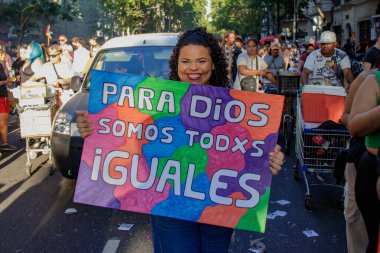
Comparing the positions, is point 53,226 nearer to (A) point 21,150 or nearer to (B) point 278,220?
(B) point 278,220

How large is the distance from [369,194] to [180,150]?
127 centimetres

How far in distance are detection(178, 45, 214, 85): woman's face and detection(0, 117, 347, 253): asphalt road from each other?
2.24m

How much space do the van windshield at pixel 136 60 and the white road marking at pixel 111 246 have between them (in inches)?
100

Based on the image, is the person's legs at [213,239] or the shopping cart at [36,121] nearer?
the person's legs at [213,239]

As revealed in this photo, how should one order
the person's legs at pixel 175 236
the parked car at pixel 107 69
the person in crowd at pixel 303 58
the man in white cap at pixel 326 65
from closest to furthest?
the person's legs at pixel 175 236, the parked car at pixel 107 69, the man in white cap at pixel 326 65, the person in crowd at pixel 303 58

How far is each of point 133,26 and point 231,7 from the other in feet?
102

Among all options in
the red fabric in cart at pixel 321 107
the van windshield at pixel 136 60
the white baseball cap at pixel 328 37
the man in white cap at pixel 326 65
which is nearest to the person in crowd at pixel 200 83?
the red fabric in cart at pixel 321 107

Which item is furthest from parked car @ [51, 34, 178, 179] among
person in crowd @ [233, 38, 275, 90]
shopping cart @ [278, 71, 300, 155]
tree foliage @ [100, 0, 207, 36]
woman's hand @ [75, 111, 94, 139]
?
tree foliage @ [100, 0, 207, 36]

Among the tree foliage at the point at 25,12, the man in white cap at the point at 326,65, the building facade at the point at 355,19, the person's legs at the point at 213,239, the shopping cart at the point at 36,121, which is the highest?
the tree foliage at the point at 25,12

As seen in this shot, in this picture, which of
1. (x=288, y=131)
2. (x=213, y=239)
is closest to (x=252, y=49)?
(x=288, y=131)

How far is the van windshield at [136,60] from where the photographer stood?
21.6 ft

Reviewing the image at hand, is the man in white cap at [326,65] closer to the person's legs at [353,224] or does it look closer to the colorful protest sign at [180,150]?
the person's legs at [353,224]

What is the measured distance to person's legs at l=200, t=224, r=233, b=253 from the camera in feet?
8.66

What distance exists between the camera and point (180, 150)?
8.82 ft
